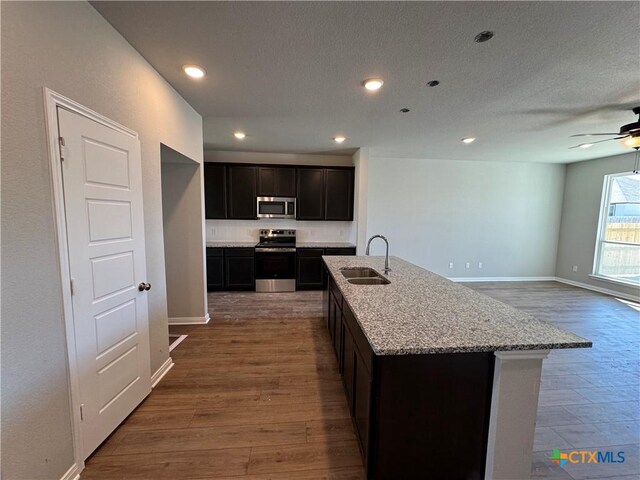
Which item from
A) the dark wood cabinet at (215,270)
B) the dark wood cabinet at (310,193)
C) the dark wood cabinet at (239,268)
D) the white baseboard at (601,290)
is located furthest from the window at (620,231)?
the dark wood cabinet at (215,270)

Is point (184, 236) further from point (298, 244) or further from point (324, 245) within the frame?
point (324, 245)

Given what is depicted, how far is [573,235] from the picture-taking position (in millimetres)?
5734

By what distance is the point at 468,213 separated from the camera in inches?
229

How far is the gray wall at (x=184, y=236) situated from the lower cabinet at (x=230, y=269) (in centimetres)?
142

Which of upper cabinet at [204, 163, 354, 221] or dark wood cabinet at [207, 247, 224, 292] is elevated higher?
upper cabinet at [204, 163, 354, 221]

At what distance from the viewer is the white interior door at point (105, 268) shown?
4.66 ft

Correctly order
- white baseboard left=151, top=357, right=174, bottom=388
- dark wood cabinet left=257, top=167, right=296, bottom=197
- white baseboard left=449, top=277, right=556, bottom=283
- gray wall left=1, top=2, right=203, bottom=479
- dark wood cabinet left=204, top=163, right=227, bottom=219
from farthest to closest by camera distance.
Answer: white baseboard left=449, top=277, right=556, bottom=283, dark wood cabinet left=257, top=167, right=296, bottom=197, dark wood cabinet left=204, top=163, right=227, bottom=219, white baseboard left=151, top=357, right=174, bottom=388, gray wall left=1, top=2, right=203, bottom=479

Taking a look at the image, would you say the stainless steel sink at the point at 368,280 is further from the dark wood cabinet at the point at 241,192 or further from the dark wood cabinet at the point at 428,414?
the dark wood cabinet at the point at 241,192

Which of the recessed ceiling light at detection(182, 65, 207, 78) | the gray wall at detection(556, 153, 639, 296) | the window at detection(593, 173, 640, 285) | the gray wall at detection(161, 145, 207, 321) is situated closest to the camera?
the recessed ceiling light at detection(182, 65, 207, 78)

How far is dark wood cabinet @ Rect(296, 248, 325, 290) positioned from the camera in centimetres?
498

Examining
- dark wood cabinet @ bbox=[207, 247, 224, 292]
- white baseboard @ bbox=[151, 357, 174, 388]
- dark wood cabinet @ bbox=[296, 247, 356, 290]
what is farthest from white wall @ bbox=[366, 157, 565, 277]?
white baseboard @ bbox=[151, 357, 174, 388]

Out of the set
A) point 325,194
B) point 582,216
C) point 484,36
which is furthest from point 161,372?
point 582,216

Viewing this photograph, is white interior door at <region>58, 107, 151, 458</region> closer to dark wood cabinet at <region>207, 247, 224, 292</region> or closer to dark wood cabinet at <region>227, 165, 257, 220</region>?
dark wood cabinet at <region>207, 247, 224, 292</region>

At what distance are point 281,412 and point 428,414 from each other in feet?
3.79
